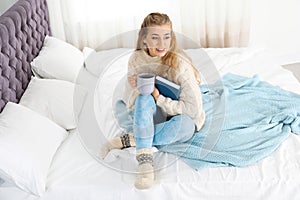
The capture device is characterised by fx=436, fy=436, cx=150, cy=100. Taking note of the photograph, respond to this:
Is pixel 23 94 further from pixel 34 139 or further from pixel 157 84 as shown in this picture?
pixel 157 84

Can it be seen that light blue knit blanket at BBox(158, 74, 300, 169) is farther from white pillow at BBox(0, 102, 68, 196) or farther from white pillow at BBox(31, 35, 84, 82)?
white pillow at BBox(31, 35, 84, 82)

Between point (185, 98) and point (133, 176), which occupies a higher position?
point (185, 98)

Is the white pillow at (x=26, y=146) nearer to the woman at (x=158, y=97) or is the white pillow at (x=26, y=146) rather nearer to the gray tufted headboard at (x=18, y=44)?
the gray tufted headboard at (x=18, y=44)

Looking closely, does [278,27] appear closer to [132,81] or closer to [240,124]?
[240,124]

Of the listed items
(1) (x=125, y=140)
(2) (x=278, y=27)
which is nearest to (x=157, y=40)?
(1) (x=125, y=140)

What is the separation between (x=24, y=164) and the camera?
5.60 feet

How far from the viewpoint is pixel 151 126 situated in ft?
5.74

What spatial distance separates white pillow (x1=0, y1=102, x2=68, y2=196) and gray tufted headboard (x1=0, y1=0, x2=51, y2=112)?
14 cm

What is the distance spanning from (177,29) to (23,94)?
Answer: 1459mm

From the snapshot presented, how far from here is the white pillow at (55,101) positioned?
211 cm

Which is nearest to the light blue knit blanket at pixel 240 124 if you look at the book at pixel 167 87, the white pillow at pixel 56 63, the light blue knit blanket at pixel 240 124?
the light blue knit blanket at pixel 240 124

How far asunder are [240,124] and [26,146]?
95cm

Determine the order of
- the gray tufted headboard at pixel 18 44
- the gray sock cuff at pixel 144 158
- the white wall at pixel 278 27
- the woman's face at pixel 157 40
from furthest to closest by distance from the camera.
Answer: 1. the white wall at pixel 278 27
2. the gray tufted headboard at pixel 18 44
3. the gray sock cuff at pixel 144 158
4. the woman's face at pixel 157 40

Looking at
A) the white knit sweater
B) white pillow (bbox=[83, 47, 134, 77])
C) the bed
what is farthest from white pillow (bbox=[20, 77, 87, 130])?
the white knit sweater
